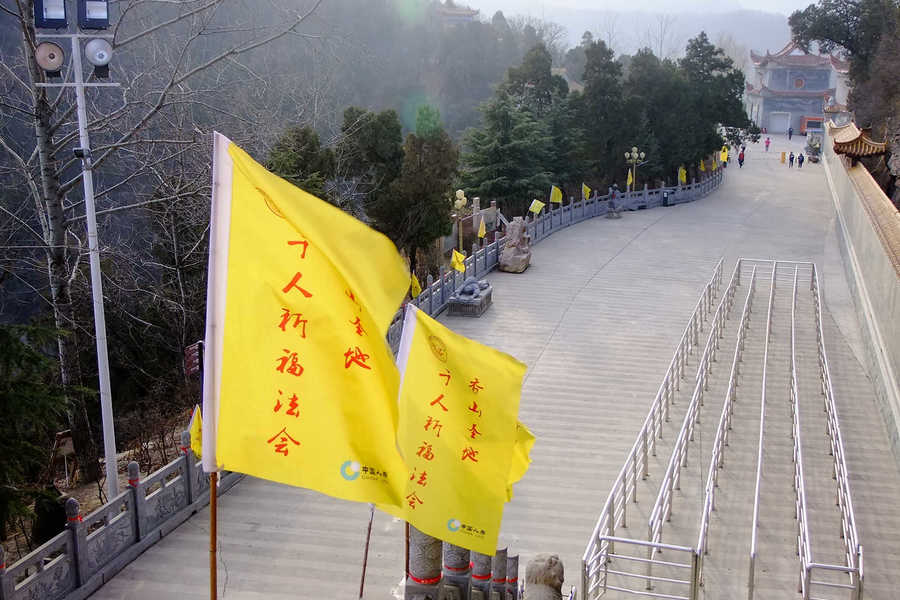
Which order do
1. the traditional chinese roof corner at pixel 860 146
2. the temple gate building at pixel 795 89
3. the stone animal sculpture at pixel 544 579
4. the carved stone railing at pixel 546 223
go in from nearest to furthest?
1. the stone animal sculpture at pixel 544 579
2. the carved stone railing at pixel 546 223
3. the traditional chinese roof corner at pixel 860 146
4. the temple gate building at pixel 795 89

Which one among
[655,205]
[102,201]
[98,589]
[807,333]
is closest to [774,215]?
[655,205]

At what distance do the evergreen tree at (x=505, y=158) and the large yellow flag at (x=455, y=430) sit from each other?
2092 centimetres

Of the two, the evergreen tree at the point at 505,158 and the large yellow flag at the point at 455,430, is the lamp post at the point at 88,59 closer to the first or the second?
the large yellow flag at the point at 455,430

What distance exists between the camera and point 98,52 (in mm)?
7094

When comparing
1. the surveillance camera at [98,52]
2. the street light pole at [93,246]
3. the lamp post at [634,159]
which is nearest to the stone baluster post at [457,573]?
the street light pole at [93,246]

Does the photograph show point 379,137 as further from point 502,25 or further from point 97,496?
point 502,25

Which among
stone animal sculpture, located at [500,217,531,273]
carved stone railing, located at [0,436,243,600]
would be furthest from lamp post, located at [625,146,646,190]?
carved stone railing, located at [0,436,243,600]

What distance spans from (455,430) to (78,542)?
Result: 3.41 m

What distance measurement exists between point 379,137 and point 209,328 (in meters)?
14.3

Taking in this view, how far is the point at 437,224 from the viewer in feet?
56.9

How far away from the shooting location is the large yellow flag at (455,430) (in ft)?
16.1

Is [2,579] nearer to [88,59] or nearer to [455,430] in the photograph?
[455,430]

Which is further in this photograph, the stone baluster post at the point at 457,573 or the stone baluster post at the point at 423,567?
the stone baluster post at the point at 457,573

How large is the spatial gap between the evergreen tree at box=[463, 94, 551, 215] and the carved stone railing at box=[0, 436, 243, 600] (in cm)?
1866
